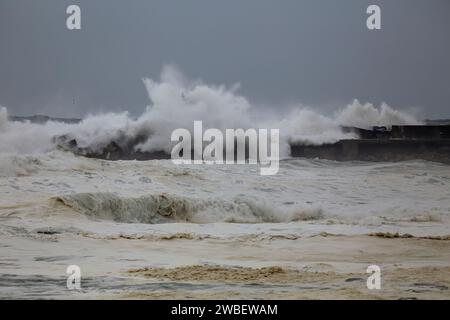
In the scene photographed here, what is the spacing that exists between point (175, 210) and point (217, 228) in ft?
4.69

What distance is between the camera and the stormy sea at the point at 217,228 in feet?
17.8

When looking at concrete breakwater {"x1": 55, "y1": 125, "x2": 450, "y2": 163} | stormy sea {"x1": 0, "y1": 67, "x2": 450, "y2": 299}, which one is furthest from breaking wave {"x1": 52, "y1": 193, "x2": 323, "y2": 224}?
concrete breakwater {"x1": 55, "y1": 125, "x2": 450, "y2": 163}

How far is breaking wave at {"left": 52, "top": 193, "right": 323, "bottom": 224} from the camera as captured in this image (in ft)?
31.9

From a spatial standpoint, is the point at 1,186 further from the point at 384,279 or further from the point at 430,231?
the point at 384,279

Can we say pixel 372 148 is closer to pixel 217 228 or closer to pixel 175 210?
pixel 175 210

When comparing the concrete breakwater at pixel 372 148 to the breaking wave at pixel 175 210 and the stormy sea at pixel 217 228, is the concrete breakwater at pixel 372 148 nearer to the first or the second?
the stormy sea at pixel 217 228

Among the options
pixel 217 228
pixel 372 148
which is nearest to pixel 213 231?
pixel 217 228

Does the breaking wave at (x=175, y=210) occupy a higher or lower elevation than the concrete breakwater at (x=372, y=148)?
lower

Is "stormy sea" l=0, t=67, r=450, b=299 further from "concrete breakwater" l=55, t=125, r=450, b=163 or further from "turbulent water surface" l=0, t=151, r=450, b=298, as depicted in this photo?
"concrete breakwater" l=55, t=125, r=450, b=163

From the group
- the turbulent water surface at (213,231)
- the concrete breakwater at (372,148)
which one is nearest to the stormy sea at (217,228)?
the turbulent water surface at (213,231)

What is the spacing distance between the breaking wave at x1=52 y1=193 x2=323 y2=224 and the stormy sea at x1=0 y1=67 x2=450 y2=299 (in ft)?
0.06

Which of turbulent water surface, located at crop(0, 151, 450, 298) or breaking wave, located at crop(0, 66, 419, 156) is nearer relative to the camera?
turbulent water surface, located at crop(0, 151, 450, 298)

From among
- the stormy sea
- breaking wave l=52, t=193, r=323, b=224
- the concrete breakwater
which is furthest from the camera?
the concrete breakwater

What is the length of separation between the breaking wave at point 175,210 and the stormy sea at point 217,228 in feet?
0.06
